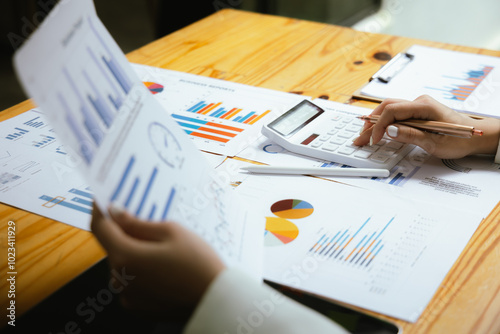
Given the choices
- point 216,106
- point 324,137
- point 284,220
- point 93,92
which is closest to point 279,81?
point 216,106

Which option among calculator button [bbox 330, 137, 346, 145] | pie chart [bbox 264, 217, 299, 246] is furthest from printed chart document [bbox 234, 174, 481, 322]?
calculator button [bbox 330, 137, 346, 145]

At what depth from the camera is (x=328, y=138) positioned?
3.08ft

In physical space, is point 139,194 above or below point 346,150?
above

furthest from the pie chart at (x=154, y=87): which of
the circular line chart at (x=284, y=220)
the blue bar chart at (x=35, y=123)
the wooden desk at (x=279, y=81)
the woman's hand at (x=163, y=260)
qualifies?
the woman's hand at (x=163, y=260)

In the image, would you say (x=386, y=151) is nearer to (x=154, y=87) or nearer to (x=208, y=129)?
(x=208, y=129)

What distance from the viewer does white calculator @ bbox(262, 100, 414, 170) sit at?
2.91 ft

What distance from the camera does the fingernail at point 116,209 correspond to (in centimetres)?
56

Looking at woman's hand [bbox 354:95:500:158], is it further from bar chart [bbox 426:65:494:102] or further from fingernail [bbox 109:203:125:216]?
fingernail [bbox 109:203:125:216]

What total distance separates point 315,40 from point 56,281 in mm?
967

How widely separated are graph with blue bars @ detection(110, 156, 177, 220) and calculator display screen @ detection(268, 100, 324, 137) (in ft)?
1.24

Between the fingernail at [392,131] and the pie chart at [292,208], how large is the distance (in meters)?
0.21

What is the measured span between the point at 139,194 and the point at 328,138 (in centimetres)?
44

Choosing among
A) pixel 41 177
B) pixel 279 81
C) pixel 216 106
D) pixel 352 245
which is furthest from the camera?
pixel 279 81

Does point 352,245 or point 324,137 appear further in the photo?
point 324,137
